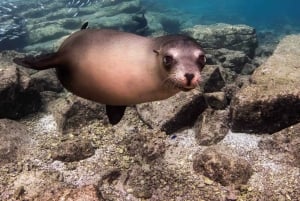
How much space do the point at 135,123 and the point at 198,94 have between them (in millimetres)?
1131

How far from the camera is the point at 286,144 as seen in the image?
16.0ft

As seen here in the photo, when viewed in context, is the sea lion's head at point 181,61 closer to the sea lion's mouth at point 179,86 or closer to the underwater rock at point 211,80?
the sea lion's mouth at point 179,86

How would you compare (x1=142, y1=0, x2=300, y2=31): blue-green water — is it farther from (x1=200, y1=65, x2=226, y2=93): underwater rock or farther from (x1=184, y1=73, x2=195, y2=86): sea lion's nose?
(x1=184, y1=73, x2=195, y2=86): sea lion's nose

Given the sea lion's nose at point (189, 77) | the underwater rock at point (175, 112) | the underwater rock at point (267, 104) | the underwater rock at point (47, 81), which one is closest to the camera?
the sea lion's nose at point (189, 77)

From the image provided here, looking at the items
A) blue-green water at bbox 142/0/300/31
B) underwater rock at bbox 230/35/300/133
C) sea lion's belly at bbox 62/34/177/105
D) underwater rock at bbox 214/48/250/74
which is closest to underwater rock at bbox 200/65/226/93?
underwater rock at bbox 230/35/300/133

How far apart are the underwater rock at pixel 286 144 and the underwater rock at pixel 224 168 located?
1.90ft

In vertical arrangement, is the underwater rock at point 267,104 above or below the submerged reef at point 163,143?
above

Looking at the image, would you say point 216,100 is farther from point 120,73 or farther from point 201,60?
point 201,60

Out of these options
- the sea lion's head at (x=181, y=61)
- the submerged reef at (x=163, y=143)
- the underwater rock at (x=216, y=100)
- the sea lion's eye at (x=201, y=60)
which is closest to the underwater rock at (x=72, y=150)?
the submerged reef at (x=163, y=143)

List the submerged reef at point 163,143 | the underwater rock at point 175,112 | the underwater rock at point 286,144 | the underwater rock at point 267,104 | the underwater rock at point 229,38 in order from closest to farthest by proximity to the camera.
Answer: the submerged reef at point 163,143 < the underwater rock at point 286,144 < the underwater rock at point 267,104 < the underwater rock at point 175,112 < the underwater rock at point 229,38

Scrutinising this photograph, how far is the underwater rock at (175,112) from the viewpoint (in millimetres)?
5355

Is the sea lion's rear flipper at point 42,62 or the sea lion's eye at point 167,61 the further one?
the sea lion's rear flipper at point 42,62

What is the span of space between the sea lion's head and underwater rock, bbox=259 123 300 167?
2.83 m

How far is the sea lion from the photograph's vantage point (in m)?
2.54
